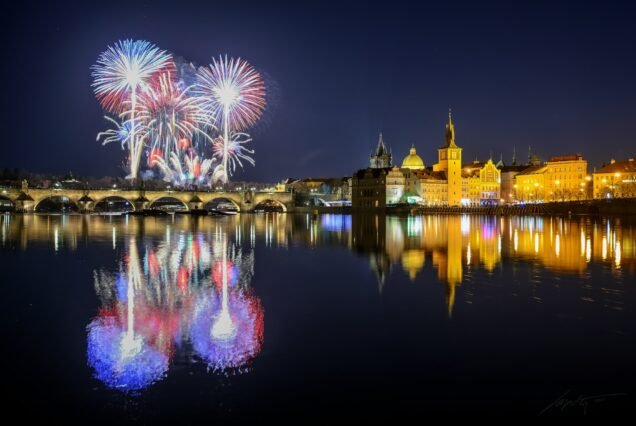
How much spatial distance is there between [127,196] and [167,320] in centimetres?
9758

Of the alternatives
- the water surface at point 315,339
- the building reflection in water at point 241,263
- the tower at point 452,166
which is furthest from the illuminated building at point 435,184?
the water surface at point 315,339

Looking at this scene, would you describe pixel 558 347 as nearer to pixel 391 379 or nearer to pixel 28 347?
pixel 391 379

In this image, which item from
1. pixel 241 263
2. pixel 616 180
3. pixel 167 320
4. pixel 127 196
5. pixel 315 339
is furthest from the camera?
pixel 616 180

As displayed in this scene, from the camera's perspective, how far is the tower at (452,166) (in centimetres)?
13550

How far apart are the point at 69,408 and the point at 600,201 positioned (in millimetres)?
93015

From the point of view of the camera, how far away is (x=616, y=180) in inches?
4363

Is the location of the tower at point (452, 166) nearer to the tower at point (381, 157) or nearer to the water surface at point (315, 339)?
the tower at point (381, 157)

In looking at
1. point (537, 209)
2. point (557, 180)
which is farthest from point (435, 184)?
point (537, 209)

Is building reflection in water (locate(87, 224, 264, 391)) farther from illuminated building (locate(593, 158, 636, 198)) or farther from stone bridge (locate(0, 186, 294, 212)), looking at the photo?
illuminated building (locate(593, 158, 636, 198))

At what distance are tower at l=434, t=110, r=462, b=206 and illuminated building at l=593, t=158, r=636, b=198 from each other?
1140 inches

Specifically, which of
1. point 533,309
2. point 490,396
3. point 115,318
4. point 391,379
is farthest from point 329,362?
point 533,309

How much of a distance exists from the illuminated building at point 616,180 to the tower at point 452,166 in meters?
29.0

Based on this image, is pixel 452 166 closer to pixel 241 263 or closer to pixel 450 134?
pixel 450 134

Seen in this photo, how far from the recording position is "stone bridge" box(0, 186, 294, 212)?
331 feet
